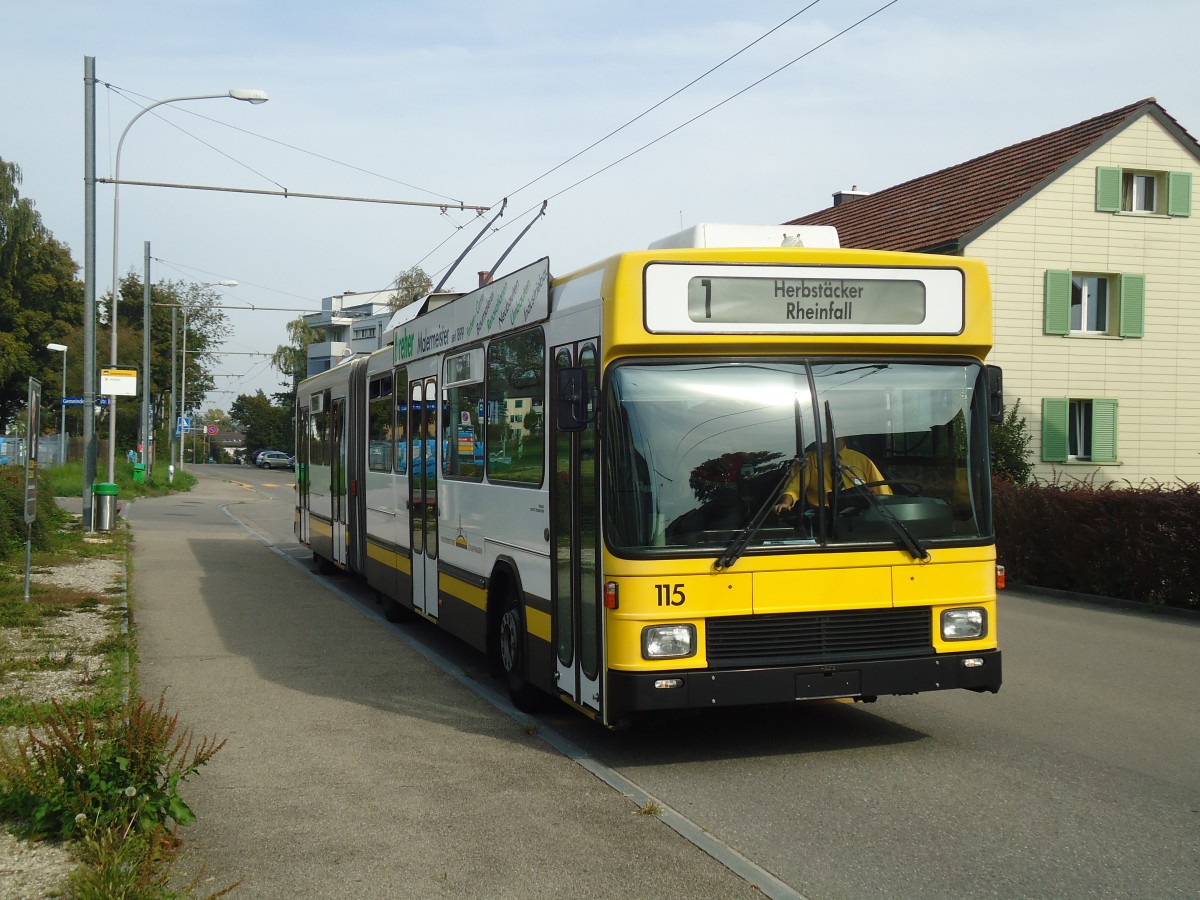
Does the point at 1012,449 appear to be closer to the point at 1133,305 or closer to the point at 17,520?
the point at 1133,305

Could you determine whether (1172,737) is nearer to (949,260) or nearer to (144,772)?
(949,260)

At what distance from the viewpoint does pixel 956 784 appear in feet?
20.8

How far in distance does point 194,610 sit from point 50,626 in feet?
7.28

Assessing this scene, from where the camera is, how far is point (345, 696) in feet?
29.3

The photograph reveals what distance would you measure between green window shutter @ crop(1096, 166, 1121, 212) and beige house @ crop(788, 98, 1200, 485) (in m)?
0.03

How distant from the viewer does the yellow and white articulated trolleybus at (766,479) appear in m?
6.52

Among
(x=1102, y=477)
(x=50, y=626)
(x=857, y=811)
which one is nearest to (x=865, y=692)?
(x=857, y=811)

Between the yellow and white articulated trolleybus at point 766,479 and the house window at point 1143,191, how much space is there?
23.0m

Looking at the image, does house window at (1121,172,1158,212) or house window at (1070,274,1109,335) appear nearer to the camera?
house window at (1070,274,1109,335)

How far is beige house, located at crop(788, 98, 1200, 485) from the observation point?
2719 centimetres

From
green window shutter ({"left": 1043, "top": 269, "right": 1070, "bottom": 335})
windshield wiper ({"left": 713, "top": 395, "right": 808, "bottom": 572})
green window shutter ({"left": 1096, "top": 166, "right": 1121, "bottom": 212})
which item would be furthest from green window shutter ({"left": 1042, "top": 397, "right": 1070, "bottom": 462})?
windshield wiper ({"left": 713, "top": 395, "right": 808, "bottom": 572})

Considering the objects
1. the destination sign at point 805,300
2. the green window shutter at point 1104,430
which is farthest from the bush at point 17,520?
the green window shutter at point 1104,430

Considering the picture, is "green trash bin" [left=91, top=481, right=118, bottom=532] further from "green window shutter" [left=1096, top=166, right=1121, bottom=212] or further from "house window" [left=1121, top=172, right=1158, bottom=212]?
"house window" [left=1121, top=172, right=1158, bottom=212]

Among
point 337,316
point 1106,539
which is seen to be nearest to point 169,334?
point 337,316
